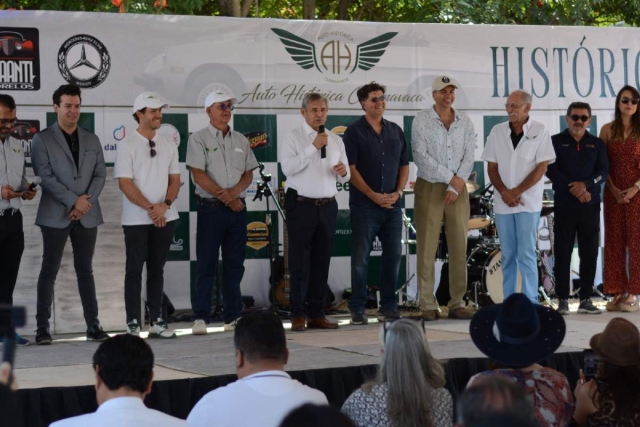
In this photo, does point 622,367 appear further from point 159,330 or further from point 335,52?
point 335,52

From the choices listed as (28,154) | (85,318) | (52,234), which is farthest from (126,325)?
(28,154)

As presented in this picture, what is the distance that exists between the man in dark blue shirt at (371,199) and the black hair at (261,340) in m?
4.09

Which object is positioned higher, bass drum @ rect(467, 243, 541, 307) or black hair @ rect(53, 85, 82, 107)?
black hair @ rect(53, 85, 82, 107)

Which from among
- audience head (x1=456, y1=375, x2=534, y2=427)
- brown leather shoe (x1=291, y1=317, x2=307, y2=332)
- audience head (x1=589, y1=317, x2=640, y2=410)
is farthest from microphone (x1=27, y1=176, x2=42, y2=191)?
audience head (x1=456, y1=375, x2=534, y2=427)

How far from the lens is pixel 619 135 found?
7766mm

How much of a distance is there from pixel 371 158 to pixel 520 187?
3.55ft

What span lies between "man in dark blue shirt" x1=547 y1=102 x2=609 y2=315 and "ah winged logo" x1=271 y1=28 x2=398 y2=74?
1603mm

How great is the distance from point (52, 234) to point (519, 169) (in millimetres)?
3231

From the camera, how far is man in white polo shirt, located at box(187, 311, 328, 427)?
284 centimetres

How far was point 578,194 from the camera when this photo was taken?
7.55m

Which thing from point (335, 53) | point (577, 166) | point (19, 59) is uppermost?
point (335, 53)

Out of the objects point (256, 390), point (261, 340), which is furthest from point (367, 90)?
point (256, 390)

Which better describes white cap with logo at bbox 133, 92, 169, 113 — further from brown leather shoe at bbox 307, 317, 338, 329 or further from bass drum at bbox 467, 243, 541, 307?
bass drum at bbox 467, 243, 541, 307

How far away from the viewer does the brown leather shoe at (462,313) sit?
24.3ft
